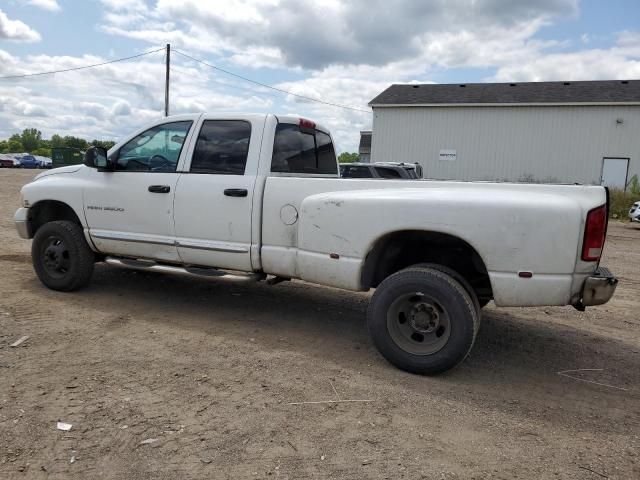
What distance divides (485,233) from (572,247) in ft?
1.86

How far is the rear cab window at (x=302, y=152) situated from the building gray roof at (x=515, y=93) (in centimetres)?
2193

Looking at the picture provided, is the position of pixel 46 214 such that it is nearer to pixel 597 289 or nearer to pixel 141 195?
pixel 141 195

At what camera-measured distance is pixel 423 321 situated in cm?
387

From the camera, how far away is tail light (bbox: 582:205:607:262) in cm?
339

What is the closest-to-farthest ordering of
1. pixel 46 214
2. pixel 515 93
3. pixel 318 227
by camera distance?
pixel 318 227, pixel 46 214, pixel 515 93

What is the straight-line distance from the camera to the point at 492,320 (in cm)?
541

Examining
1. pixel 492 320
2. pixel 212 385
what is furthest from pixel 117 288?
pixel 492 320

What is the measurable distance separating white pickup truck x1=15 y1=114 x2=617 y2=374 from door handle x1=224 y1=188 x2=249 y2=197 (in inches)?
0.4

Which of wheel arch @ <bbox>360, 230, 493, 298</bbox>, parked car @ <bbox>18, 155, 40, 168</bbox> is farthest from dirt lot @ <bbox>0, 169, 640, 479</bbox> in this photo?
parked car @ <bbox>18, 155, 40, 168</bbox>

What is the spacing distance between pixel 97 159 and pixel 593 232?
4681 millimetres

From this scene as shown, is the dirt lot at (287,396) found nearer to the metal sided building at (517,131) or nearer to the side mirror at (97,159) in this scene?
the side mirror at (97,159)

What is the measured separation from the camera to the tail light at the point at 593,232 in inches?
133

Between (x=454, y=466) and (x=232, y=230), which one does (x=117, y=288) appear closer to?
(x=232, y=230)

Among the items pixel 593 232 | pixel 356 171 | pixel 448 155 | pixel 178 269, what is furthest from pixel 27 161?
pixel 593 232
